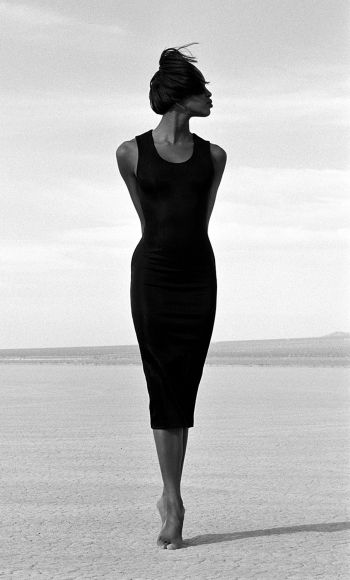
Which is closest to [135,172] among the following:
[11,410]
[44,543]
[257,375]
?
[44,543]

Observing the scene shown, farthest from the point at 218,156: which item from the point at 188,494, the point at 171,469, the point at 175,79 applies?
the point at 188,494

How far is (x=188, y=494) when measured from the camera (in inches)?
207

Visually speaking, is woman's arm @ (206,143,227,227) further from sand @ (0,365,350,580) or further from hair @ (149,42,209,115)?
sand @ (0,365,350,580)

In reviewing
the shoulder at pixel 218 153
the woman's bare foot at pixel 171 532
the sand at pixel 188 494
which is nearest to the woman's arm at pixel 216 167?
the shoulder at pixel 218 153

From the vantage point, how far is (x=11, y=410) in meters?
10.0

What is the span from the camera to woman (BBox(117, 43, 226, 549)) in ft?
A: 14.1

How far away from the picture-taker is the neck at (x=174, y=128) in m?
4.39

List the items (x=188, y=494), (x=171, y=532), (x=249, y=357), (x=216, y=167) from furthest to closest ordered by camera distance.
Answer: (x=249, y=357) → (x=188, y=494) → (x=216, y=167) → (x=171, y=532)

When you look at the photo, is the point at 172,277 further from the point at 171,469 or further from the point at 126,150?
the point at 171,469

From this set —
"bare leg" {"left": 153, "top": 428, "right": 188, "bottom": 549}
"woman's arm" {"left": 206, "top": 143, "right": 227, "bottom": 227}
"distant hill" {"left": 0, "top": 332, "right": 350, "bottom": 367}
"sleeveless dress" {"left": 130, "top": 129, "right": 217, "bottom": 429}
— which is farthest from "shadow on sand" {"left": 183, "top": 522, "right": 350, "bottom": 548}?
"distant hill" {"left": 0, "top": 332, "right": 350, "bottom": 367}

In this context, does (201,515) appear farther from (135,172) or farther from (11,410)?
(11,410)

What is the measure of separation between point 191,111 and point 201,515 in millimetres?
2064

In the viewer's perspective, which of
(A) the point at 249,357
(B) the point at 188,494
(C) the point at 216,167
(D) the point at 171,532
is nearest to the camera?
(D) the point at 171,532

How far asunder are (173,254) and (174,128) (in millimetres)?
620
